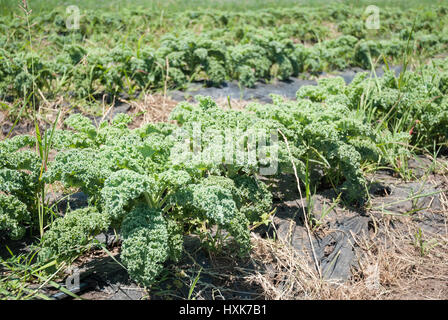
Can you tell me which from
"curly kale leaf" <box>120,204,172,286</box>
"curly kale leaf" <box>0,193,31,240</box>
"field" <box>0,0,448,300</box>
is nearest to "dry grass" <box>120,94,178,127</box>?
"field" <box>0,0,448,300</box>

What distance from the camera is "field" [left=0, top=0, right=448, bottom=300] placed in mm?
2277

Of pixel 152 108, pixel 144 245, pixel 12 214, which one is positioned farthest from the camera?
pixel 152 108

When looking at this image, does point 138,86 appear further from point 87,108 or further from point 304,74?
point 304,74

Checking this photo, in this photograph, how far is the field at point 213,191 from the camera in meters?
2.28

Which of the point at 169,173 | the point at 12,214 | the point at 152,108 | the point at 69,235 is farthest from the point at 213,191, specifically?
the point at 152,108

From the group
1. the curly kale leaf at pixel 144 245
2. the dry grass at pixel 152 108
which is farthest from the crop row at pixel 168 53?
the curly kale leaf at pixel 144 245

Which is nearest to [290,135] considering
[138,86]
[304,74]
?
[138,86]

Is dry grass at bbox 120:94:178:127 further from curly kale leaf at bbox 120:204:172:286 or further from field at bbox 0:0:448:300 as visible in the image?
curly kale leaf at bbox 120:204:172:286

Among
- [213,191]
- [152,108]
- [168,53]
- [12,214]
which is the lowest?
[12,214]

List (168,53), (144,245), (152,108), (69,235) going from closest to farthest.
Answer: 1. (144,245)
2. (69,235)
3. (152,108)
4. (168,53)

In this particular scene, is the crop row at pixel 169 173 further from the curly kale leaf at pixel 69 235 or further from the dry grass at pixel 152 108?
the dry grass at pixel 152 108

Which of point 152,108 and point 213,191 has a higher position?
point 213,191

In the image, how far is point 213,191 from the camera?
2.21 m

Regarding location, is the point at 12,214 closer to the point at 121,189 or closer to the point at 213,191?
the point at 121,189
